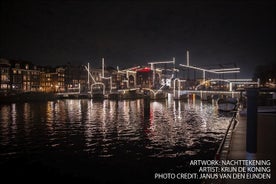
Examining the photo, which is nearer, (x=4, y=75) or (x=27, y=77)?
(x=4, y=75)

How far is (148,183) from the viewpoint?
1523 cm

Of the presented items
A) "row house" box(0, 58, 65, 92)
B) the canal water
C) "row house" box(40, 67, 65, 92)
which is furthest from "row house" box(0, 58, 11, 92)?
the canal water

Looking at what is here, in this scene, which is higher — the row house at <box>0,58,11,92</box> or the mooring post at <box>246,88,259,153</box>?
the row house at <box>0,58,11,92</box>

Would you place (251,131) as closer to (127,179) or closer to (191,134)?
(127,179)

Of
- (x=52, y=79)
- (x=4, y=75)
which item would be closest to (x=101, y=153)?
(x=4, y=75)

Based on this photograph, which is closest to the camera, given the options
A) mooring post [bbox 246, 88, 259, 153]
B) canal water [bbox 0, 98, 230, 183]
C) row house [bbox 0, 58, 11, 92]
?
mooring post [bbox 246, 88, 259, 153]

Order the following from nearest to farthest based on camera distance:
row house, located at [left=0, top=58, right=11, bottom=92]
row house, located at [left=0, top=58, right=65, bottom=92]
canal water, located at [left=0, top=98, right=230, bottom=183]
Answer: canal water, located at [left=0, top=98, right=230, bottom=183]
row house, located at [left=0, top=58, right=11, bottom=92]
row house, located at [left=0, top=58, right=65, bottom=92]

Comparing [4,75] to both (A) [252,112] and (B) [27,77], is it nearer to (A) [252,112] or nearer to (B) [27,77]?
(B) [27,77]

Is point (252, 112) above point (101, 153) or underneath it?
above

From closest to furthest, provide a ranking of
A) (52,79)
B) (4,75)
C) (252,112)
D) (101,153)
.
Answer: (252,112), (101,153), (4,75), (52,79)

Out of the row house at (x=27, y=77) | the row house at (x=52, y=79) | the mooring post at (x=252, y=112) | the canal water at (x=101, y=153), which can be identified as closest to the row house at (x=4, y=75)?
the row house at (x=27, y=77)

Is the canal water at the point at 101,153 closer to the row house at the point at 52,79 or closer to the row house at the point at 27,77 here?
the row house at the point at 27,77

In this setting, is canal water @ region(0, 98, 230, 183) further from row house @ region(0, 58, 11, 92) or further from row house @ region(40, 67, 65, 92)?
row house @ region(40, 67, 65, 92)

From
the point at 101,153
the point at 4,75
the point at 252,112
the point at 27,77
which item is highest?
the point at 4,75
